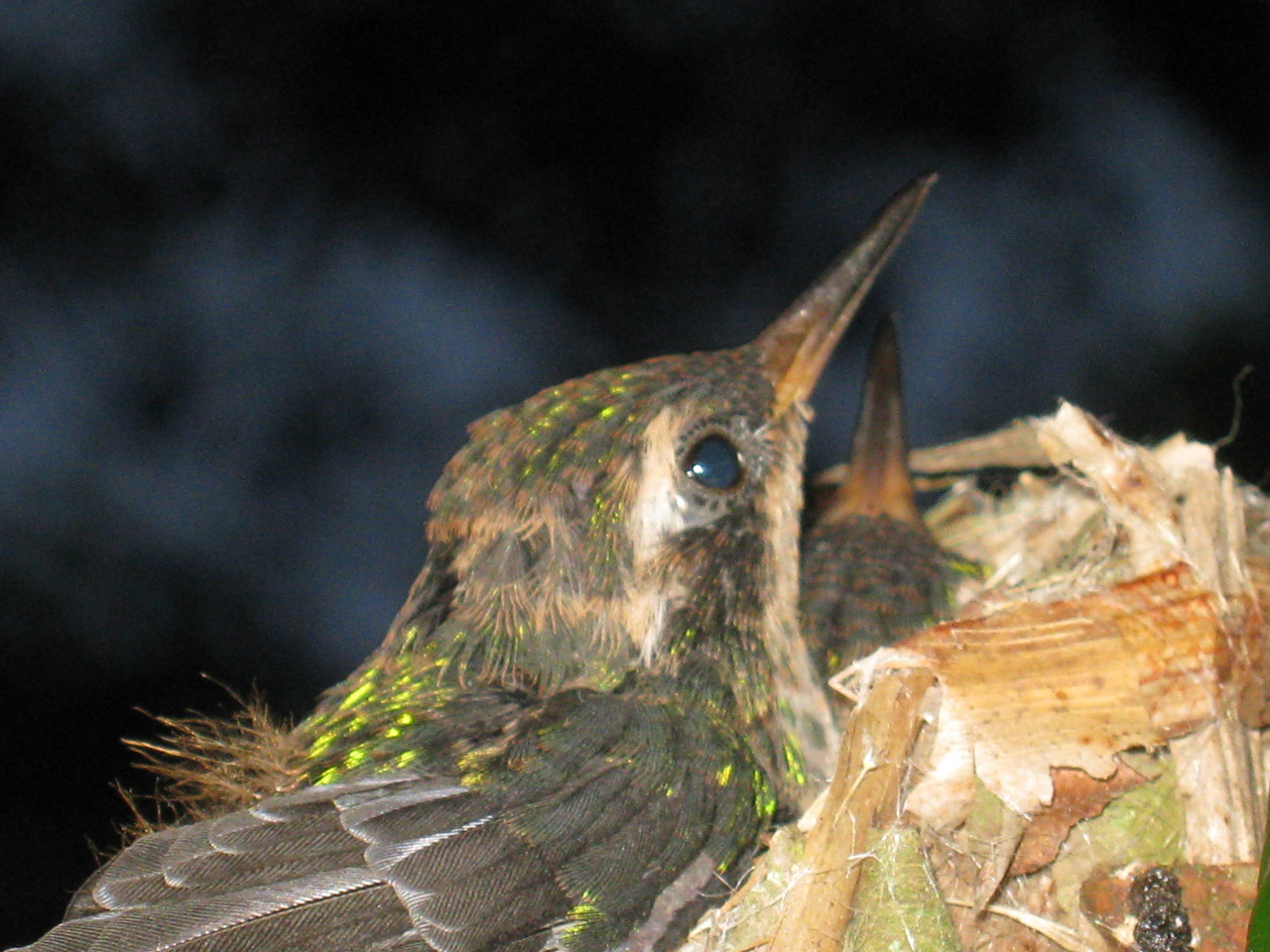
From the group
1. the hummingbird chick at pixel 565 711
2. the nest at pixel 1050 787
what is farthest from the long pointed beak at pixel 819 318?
the nest at pixel 1050 787

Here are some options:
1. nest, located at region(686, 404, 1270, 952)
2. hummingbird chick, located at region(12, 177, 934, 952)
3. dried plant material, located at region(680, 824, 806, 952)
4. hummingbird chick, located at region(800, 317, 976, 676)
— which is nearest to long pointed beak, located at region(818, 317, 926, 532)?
hummingbird chick, located at region(800, 317, 976, 676)

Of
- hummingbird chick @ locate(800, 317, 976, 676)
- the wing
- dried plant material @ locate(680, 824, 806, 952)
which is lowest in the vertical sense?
dried plant material @ locate(680, 824, 806, 952)

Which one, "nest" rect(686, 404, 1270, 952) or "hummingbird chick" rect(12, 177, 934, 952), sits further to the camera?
"nest" rect(686, 404, 1270, 952)

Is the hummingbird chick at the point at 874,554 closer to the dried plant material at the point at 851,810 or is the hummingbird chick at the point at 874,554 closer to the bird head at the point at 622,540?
the bird head at the point at 622,540

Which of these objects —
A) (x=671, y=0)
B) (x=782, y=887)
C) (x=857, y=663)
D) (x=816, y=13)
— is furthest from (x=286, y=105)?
(x=782, y=887)

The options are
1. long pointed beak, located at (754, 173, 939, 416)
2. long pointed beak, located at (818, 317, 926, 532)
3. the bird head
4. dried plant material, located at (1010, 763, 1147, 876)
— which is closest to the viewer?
dried plant material, located at (1010, 763, 1147, 876)

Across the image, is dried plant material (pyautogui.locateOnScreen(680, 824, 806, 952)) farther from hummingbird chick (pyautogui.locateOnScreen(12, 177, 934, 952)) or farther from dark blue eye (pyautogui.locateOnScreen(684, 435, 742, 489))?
dark blue eye (pyautogui.locateOnScreen(684, 435, 742, 489))

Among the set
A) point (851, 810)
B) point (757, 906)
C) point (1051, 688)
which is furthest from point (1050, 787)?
point (757, 906)

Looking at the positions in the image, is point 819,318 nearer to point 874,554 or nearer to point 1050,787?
point 874,554
